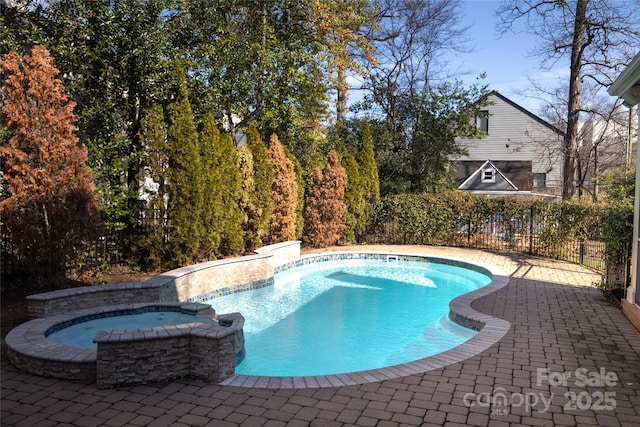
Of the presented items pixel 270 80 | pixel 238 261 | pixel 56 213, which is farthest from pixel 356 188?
pixel 56 213

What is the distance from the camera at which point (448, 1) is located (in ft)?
79.7

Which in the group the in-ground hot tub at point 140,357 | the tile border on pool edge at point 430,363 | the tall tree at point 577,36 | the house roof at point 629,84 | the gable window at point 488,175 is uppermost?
the tall tree at point 577,36

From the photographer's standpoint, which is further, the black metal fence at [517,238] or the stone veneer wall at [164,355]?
the black metal fence at [517,238]

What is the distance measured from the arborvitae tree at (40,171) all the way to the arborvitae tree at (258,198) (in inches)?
201

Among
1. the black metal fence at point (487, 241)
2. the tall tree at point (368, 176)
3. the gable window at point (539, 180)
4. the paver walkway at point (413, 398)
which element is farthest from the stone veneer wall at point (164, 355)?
the gable window at point (539, 180)

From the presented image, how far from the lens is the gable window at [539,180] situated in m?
31.3

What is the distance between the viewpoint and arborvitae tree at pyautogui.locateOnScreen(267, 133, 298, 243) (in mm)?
14289

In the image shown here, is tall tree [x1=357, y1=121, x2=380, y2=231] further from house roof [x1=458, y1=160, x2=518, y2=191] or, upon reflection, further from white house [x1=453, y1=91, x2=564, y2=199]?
white house [x1=453, y1=91, x2=564, y2=199]

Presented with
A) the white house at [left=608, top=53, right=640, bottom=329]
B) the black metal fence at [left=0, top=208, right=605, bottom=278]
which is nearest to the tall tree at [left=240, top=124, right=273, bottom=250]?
the black metal fence at [left=0, top=208, right=605, bottom=278]

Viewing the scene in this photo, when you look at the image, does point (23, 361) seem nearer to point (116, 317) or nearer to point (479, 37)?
point (116, 317)

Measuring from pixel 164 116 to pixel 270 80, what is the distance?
6.34 m

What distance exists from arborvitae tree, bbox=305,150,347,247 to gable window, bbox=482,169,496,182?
15719 millimetres

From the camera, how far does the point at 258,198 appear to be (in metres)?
13.4

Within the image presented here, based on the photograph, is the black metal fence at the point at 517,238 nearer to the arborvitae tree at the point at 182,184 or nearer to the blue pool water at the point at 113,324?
the arborvitae tree at the point at 182,184
